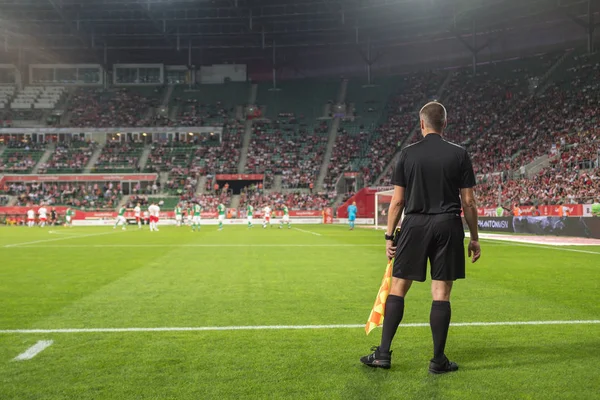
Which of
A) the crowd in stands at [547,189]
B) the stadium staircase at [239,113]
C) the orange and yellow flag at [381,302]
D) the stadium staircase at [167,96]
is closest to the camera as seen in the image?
the orange and yellow flag at [381,302]

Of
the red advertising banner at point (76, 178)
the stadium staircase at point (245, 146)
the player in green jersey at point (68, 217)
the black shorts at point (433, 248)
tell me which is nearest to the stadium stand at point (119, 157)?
the red advertising banner at point (76, 178)

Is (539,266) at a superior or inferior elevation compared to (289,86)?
inferior

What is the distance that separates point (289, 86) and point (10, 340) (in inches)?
2840

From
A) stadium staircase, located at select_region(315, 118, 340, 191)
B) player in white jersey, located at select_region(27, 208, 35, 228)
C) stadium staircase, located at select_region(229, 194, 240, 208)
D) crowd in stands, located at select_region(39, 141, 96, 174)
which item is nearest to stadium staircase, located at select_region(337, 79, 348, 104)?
stadium staircase, located at select_region(315, 118, 340, 191)

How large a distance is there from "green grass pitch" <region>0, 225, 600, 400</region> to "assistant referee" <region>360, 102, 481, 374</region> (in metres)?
0.43

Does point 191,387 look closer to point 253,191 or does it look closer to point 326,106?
point 253,191

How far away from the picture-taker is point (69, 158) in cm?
6600

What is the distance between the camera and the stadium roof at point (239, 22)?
57281 mm

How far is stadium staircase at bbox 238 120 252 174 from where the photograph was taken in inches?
2509

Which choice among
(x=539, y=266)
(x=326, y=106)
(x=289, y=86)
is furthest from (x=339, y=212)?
(x=539, y=266)

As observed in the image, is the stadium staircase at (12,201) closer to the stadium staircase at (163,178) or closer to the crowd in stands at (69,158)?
the crowd in stands at (69,158)

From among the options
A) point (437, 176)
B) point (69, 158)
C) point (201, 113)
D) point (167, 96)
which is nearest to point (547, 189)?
point (437, 176)

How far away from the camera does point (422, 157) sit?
4762mm

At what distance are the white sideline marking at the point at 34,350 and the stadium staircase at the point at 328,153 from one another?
177 ft
